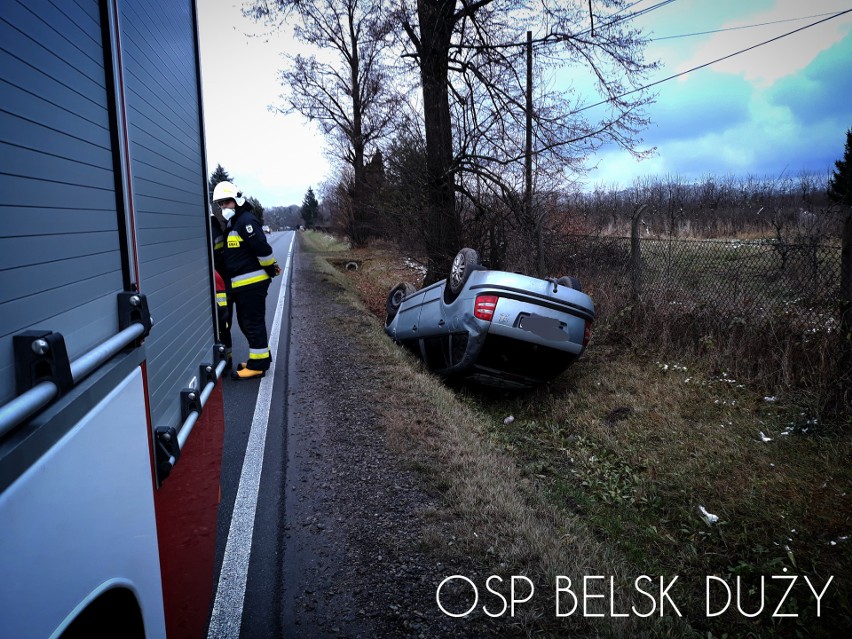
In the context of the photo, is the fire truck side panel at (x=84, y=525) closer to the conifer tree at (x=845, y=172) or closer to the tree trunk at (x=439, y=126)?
the tree trunk at (x=439, y=126)

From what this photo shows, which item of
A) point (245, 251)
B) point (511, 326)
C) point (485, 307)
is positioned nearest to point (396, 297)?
point (245, 251)

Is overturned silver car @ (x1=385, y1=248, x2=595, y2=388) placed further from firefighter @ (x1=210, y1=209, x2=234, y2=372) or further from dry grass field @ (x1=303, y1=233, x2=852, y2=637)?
firefighter @ (x1=210, y1=209, x2=234, y2=372)

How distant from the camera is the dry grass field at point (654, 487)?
3.03m

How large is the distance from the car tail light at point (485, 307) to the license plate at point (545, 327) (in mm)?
304

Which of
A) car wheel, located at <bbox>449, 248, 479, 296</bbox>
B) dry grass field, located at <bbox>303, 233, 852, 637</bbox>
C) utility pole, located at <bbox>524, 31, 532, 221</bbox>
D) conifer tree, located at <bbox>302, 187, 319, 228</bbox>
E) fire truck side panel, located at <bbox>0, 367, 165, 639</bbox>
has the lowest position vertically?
dry grass field, located at <bbox>303, 233, 852, 637</bbox>

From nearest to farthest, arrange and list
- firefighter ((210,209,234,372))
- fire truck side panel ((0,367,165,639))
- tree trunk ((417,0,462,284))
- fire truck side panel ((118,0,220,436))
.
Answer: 1. fire truck side panel ((0,367,165,639))
2. fire truck side panel ((118,0,220,436))
3. firefighter ((210,209,234,372))
4. tree trunk ((417,0,462,284))

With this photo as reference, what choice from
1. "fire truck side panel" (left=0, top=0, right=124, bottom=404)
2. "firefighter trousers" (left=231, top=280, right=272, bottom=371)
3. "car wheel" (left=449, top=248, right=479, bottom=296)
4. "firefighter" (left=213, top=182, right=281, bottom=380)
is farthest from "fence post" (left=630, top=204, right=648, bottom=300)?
"fire truck side panel" (left=0, top=0, right=124, bottom=404)

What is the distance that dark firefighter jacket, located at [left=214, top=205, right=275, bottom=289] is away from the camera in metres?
5.96

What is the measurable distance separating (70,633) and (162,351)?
3.64 ft

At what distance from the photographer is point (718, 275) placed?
7043 mm

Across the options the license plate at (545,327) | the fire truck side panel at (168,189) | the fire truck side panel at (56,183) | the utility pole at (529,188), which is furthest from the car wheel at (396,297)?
the fire truck side panel at (56,183)

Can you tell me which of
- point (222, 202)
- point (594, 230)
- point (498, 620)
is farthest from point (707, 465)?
point (594, 230)

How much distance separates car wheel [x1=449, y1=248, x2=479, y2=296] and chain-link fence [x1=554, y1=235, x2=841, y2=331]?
2.98 meters

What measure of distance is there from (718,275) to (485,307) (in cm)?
348
